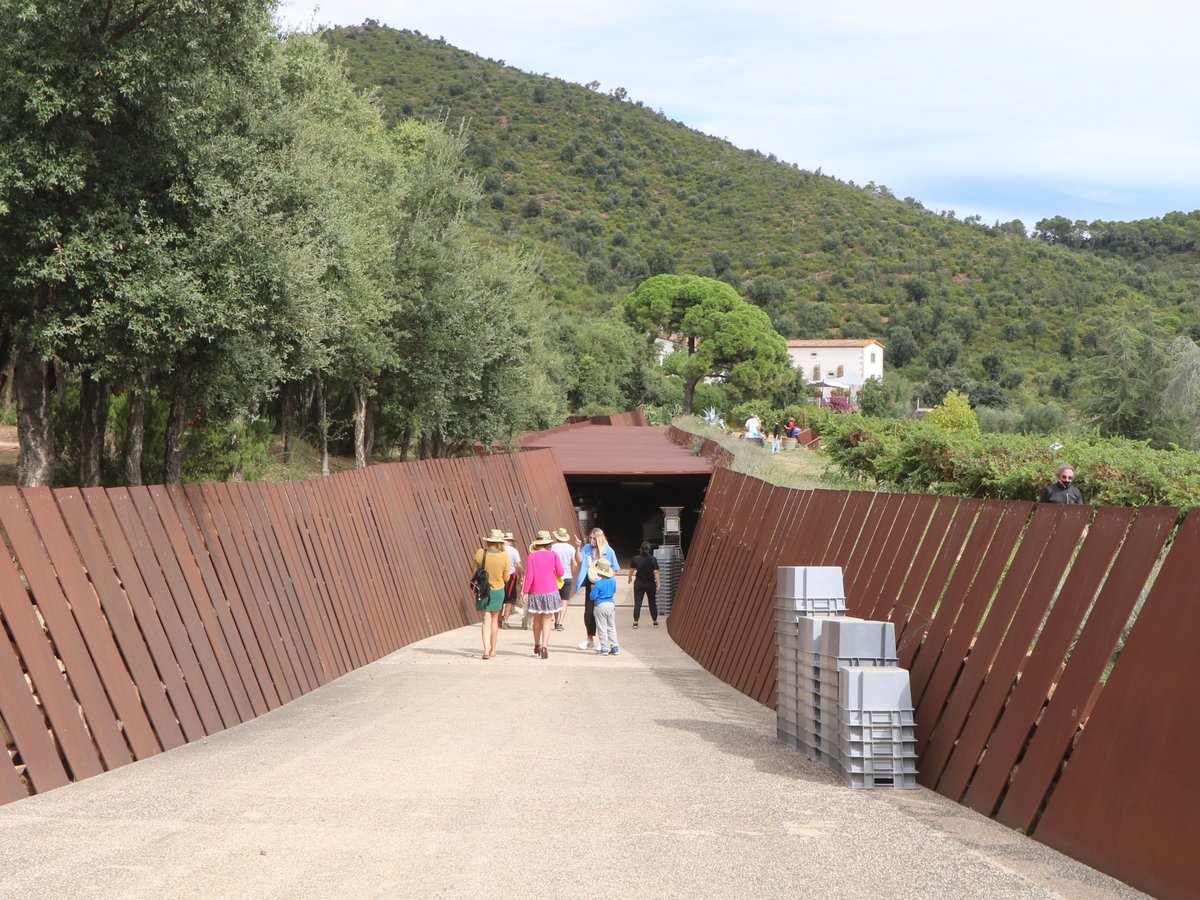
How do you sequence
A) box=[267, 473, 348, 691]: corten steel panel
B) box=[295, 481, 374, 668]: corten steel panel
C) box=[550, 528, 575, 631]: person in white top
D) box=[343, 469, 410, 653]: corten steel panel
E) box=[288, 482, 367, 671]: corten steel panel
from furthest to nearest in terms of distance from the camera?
box=[550, 528, 575, 631]: person in white top < box=[343, 469, 410, 653]: corten steel panel < box=[295, 481, 374, 668]: corten steel panel < box=[288, 482, 367, 671]: corten steel panel < box=[267, 473, 348, 691]: corten steel panel

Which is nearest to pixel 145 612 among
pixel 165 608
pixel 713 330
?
pixel 165 608

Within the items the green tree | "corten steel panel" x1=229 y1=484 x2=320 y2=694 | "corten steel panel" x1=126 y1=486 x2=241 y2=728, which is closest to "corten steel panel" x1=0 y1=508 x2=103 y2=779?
"corten steel panel" x1=126 y1=486 x2=241 y2=728

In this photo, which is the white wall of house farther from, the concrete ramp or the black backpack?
the concrete ramp

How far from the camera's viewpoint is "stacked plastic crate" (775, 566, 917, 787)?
279 inches

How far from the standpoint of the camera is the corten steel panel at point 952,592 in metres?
7.20

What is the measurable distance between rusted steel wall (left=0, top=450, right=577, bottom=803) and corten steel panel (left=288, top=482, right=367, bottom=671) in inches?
1.1

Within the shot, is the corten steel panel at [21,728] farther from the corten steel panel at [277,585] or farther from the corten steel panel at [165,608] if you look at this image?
the corten steel panel at [277,585]

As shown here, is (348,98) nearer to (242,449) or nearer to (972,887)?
(242,449)

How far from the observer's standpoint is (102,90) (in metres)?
13.6

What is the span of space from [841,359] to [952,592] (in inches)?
3667

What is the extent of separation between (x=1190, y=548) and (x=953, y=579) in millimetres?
2453

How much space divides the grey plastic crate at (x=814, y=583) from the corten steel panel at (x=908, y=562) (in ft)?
1.01

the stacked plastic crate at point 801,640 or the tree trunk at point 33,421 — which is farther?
the tree trunk at point 33,421

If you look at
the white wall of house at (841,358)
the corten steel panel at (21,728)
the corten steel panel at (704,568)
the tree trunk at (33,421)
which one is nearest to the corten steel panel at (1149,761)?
the corten steel panel at (21,728)
